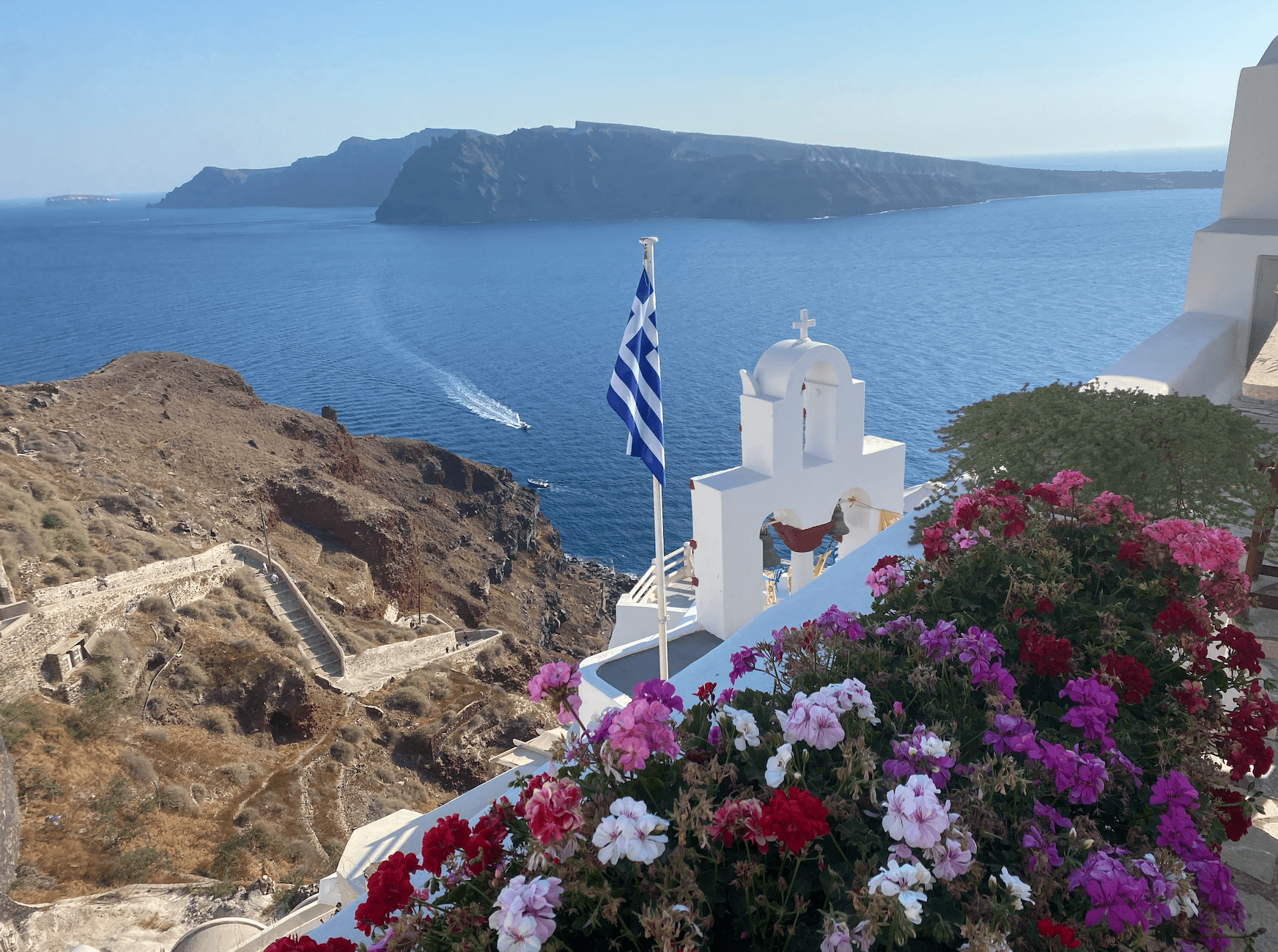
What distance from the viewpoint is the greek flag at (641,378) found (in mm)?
7016

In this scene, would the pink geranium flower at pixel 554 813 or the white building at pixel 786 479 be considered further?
the white building at pixel 786 479

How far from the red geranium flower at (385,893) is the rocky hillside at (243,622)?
16.5 metres

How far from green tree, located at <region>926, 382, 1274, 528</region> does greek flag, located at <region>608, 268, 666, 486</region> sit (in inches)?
121

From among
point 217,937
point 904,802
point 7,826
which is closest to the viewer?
point 904,802

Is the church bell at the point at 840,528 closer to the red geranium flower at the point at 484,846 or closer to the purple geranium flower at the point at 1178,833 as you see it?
the purple geranium flower at the point at 1178,833

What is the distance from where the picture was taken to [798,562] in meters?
9.12

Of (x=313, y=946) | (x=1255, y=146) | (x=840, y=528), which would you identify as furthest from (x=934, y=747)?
(x=1255, y=146)

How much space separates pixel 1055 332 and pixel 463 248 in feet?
314

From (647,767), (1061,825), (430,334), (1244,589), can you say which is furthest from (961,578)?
(430,334)

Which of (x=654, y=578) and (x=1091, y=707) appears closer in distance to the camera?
(x=1091, y=707)

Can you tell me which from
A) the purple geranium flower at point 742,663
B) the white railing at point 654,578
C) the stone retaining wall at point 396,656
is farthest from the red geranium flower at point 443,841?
the stone retaining wall at point 396,656

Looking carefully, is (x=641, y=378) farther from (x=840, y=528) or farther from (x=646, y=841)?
(x=646, y=841)

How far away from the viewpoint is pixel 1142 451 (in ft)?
14.0

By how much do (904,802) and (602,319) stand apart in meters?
79.3
